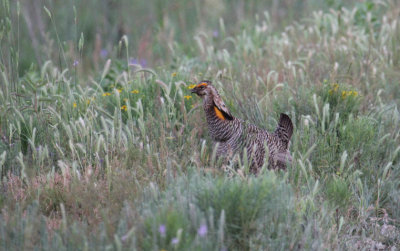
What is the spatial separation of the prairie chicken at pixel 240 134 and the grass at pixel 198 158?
0.44 ft

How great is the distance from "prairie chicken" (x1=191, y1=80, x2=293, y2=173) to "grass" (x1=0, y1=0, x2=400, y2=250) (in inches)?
5.3

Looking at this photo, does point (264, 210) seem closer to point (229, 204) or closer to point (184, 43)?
point (229, 204)

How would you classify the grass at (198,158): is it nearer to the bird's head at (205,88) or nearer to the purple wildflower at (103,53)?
the bird's head at (205,88)

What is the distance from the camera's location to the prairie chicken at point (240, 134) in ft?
14.5

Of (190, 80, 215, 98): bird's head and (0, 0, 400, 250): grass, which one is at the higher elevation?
(190, 80, 215, 98): bird's head

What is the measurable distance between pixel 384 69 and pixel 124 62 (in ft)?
10.3

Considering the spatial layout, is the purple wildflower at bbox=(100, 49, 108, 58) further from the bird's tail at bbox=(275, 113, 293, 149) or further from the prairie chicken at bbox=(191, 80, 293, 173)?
the bird's tail at bbox=(275, 113, 293, 149)

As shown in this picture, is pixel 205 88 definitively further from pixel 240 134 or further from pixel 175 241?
pixel 175 241

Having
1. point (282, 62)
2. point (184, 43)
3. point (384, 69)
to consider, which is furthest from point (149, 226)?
point (184, 43)

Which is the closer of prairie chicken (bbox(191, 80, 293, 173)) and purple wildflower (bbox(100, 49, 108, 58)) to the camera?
prairie chicken (bbox(191, 80, 293, 173))

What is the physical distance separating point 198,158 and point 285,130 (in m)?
0.89

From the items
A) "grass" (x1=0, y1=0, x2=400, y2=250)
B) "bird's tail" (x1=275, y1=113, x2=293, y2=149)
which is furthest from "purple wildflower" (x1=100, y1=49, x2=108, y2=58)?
"bird's tail" (x1=275, y1=113, x2=293, y2=149)

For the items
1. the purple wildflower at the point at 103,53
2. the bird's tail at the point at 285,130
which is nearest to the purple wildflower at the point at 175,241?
the bird's tail at the point at 285,130

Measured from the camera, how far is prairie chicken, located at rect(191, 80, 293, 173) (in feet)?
14.5
